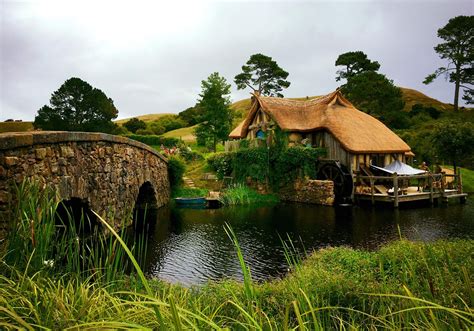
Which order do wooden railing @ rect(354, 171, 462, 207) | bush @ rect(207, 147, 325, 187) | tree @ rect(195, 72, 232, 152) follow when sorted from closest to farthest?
1. wooden railing @ rect(354, 171, 462, 207)
2. bush @ rect(207, 147, 325, 187)
3. tree @ rect(195, 72, 232, 152)

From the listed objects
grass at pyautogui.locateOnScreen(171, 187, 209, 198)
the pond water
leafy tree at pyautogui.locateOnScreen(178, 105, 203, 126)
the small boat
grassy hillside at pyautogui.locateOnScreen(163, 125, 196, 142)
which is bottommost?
the pond water

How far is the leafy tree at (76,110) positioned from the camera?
3484 centimetres

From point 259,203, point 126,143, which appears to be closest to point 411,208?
point 259,203

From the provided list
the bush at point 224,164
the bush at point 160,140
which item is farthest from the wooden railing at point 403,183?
the bush at point 160,140

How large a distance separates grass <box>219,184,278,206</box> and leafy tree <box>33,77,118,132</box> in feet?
69.3

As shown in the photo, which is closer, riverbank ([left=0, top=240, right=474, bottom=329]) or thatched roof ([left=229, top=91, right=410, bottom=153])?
riverbank ([left=0, top=240, right=474, bottom=329])

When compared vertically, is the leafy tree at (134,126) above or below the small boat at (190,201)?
above

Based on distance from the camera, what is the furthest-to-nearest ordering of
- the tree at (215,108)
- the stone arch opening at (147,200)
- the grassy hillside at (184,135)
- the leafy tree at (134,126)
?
1. the leafy tree at (134,126)
2. the grassy hillside at (184,135)
3. the tree at (215,108)
4. the stone arch opening at (147,200)

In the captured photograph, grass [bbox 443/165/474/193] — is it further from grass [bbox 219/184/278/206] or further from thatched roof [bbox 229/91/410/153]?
grass [bbox 219/184/278/206]

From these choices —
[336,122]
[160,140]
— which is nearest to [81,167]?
[336,122]

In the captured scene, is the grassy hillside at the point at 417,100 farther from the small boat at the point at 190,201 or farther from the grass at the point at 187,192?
the small boat at the point at 190,201

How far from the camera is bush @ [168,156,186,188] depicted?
21.6 metres

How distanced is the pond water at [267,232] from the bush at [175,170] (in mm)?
3463

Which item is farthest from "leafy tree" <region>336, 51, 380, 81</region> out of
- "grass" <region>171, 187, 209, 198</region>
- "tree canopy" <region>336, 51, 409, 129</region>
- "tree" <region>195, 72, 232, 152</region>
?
"grass" <region>171, 187, 209, 198</region>
